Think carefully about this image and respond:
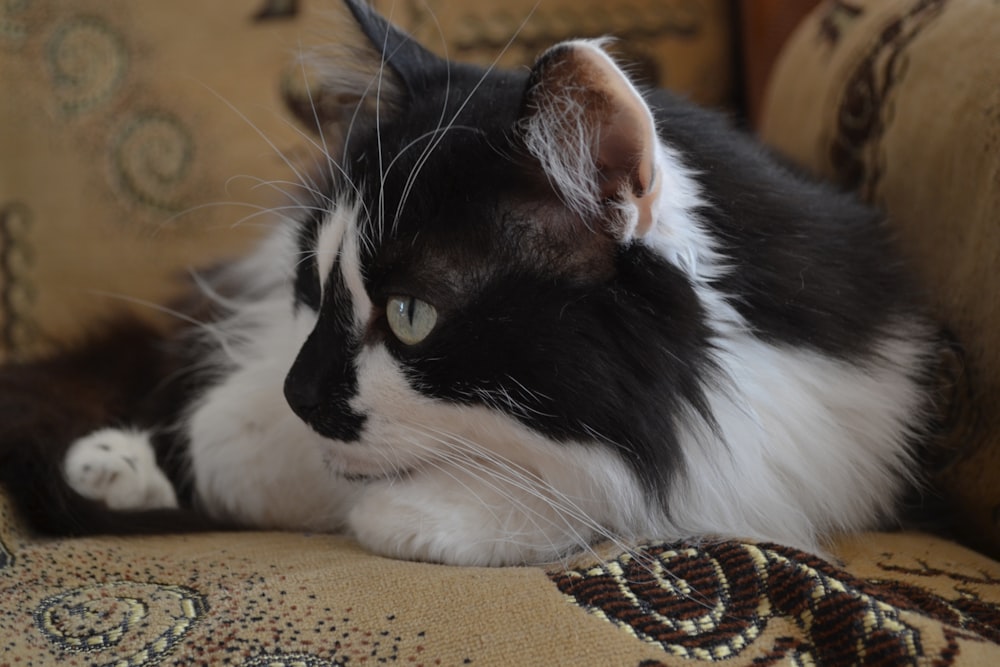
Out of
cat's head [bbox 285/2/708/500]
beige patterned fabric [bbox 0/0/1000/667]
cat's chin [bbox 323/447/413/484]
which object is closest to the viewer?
beige patterned fabric [bbox 0/0/1000/667]

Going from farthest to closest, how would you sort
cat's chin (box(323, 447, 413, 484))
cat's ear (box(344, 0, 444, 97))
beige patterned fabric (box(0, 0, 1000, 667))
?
1. cat's ear (box(344, 0, 444, 97))
2. cat's chin (box(323, 447, 413, 484))
3. beige patterned fabric (box(0, 0, 1000, 667))

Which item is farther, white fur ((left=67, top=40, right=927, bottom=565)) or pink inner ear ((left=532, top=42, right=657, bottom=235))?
white fur ((left=67, top=40, right=927, bottom=565))

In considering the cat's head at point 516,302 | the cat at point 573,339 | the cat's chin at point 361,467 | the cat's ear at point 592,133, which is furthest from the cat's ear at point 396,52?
the cat's chin at point 361,467

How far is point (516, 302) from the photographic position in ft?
2.60

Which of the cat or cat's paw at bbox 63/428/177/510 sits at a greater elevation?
the cat

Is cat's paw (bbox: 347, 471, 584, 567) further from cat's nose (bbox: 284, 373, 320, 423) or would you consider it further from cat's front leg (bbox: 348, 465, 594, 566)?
cat's nose (bbox: 284, 373, 320, 423)

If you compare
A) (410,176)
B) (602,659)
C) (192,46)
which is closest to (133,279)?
(192,46)

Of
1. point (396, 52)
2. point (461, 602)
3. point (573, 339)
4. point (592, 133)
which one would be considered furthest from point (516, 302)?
point (396, 52)

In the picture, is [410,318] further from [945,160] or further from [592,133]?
[945,160]

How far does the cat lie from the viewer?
0.78 meters

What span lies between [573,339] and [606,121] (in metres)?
0.19

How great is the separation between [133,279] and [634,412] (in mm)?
1191

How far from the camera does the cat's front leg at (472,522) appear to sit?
2.78 ft

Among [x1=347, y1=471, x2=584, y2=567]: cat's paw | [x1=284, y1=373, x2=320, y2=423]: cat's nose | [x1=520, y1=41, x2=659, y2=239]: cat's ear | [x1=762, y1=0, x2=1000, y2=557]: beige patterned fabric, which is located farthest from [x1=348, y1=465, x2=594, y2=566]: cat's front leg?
[x1=762, y1=0, x2=1000, y2=557]: beige patterned fabric
